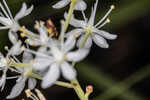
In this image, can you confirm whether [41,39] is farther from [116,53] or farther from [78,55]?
[116,53]

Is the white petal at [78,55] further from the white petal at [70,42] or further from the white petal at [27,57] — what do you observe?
the white petal at [27,57]

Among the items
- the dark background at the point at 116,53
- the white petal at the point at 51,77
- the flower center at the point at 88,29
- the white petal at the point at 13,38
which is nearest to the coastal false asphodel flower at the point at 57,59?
the white petal at the point at 51,77

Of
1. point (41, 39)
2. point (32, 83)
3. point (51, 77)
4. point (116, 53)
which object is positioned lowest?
point (116, 53)

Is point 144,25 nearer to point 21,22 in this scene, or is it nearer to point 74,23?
point 21,22

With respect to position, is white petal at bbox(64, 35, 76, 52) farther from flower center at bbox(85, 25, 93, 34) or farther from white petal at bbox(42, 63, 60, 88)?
flower center at bbox(85, 25, 93, 34)

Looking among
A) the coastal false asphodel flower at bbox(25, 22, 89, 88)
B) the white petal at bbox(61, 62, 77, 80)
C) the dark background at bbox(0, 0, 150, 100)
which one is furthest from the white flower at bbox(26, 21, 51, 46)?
the dark background at bbox(0, 0, 150, 100)

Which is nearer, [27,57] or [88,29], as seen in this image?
[27,57]

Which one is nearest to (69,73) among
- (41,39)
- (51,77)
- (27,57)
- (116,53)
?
(51,77)

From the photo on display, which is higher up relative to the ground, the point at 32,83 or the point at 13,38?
the point at 13,38
